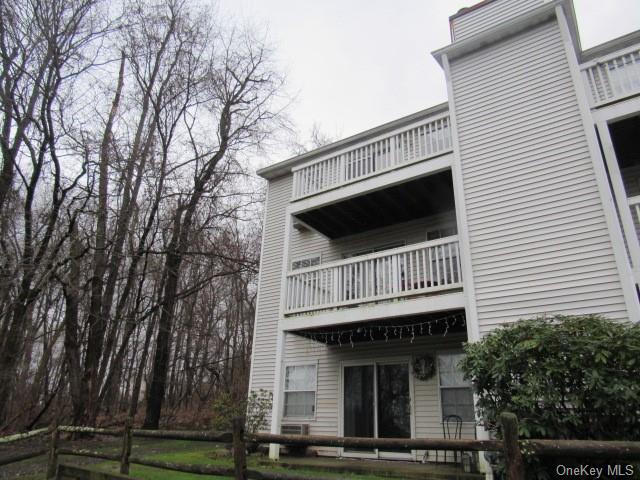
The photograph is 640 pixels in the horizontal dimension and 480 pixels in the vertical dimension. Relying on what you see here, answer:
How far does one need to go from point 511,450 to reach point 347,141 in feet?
34.4

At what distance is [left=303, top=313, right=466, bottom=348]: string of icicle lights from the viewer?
866cm

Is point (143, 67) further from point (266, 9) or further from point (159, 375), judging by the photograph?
point (159, 375)

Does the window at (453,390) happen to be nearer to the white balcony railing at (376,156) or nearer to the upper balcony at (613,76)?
the white balcony railing at (376,156)

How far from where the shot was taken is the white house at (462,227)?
7297 mm

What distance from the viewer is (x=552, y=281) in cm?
714

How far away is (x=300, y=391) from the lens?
1095 cm

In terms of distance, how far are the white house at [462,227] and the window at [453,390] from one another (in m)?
0.03

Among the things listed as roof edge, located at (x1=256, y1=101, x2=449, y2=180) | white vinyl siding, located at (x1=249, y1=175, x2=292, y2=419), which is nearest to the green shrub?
white vinyl siding, located at (x1=249, y1=175, x2=292, y2=419)

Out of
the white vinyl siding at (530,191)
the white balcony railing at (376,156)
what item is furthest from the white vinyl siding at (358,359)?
the white balcony railing at (376,156)

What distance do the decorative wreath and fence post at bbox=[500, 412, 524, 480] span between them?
6.46 metres

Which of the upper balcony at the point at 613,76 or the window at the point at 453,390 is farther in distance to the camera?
the window at the point at 453,390

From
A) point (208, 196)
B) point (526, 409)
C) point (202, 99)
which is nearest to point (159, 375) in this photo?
point (208, 196)

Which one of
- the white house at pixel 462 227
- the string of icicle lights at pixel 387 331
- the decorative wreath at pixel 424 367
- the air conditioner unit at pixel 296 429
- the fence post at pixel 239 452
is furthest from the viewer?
the air conditioner unit at pixel 296 429

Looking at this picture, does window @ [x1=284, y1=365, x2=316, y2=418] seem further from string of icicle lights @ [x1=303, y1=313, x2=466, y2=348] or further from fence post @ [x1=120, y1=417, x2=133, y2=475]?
fence post @ [x1=120, y1=417, x2=133, y2=475]
